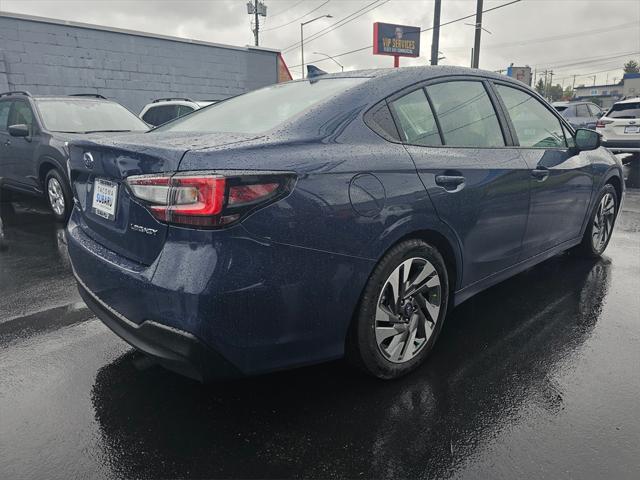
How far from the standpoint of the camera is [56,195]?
641 centimetres

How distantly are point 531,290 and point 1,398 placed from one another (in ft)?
11.8

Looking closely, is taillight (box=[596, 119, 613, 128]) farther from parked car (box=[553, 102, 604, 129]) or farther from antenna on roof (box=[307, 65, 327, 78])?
antenna on roof (box=[307, 65, 327, 78])

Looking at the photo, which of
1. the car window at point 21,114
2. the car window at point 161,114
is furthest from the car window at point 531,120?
the car window at point 161,114

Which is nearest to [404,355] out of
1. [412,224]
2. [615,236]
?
[412,224]

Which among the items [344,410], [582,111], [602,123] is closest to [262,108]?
[344,410]

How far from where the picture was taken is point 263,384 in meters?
2.58

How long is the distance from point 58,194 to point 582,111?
1568cm

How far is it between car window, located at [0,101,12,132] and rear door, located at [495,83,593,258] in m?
7.01

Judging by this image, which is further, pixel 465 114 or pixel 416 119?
pixel 465 114

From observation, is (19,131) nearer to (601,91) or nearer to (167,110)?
(167,110)

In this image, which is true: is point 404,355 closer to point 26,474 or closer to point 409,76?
point 409,76

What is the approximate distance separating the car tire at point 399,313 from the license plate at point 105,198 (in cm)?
122

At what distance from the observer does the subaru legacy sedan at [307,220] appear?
191 centimetres

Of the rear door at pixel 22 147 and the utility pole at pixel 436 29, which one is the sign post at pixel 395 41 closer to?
the utility pole at pixel 436 29
